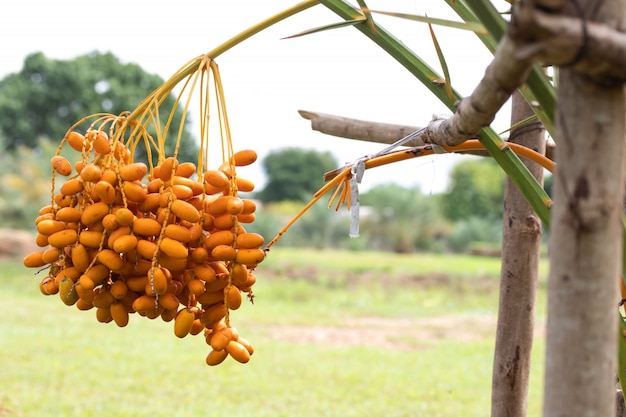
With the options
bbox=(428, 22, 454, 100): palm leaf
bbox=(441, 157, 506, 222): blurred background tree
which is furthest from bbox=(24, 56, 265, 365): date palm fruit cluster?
bbox=(441, 157, 506, 222): blurred background tree

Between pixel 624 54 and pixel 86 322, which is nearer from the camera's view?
pixel 624 54

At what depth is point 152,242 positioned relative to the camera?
3.35 ft

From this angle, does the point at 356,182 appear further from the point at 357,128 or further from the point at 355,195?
the point at 357,128

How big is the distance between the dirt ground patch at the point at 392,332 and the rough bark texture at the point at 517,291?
4.43 meters

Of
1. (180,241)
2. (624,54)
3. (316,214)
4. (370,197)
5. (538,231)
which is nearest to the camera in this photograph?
(624,54)

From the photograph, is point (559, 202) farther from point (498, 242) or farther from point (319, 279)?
point (498, 242)

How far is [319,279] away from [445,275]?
1.82m

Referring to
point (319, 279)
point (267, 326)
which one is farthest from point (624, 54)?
point (319, 279)

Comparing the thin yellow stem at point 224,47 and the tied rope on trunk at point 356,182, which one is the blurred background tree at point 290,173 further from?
the thin yellow stem at point 224,47

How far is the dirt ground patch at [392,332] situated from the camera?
6254 millimetres

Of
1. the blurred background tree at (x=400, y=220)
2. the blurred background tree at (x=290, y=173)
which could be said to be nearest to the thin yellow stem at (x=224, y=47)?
the blurred background tree at (x=400, y=220)

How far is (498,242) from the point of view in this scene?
55.8 ft

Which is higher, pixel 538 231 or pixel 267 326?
pixel 538 231

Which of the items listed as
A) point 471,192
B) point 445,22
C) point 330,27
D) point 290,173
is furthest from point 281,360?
point 290,173
